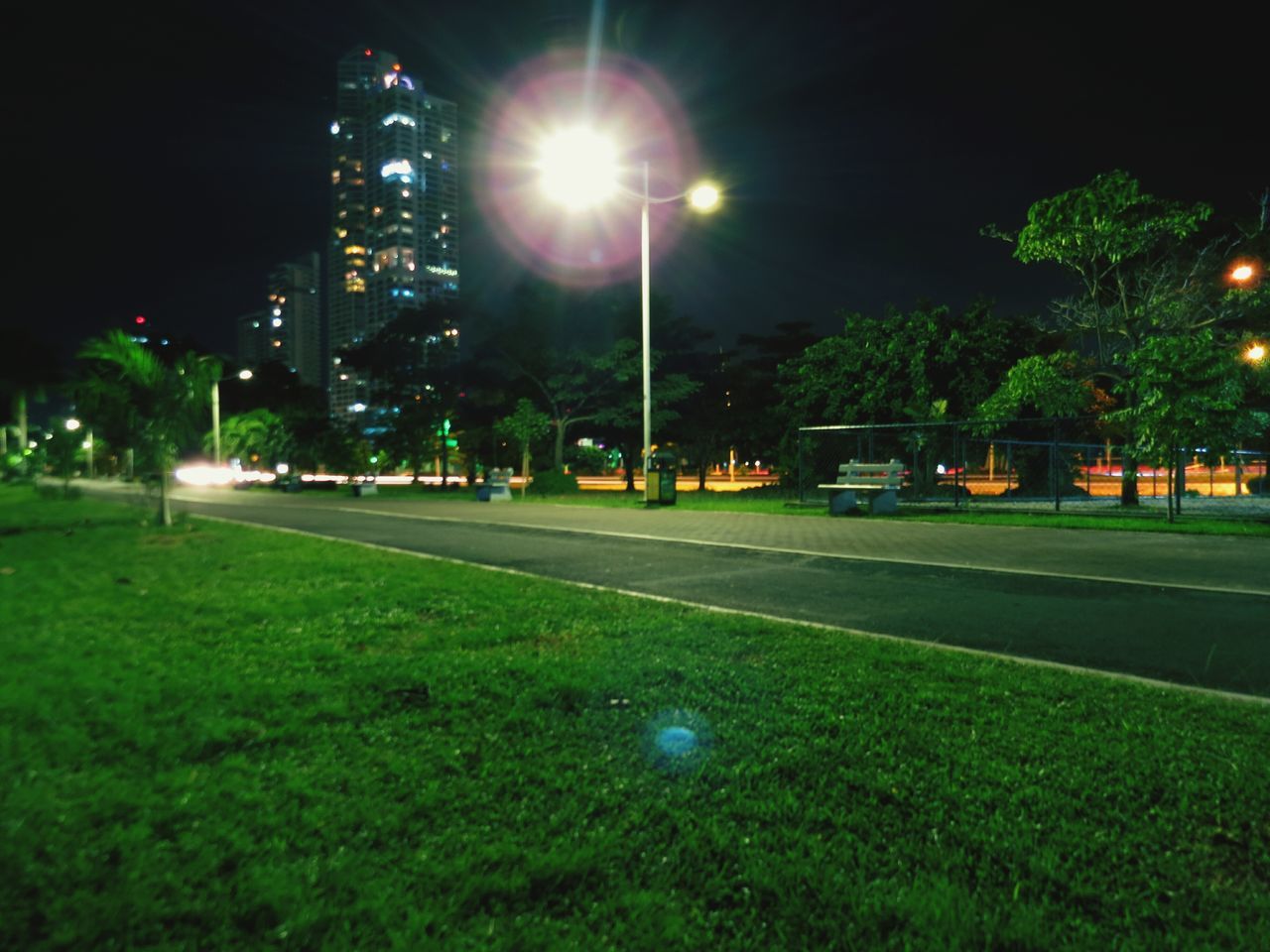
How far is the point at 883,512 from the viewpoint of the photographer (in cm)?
1673

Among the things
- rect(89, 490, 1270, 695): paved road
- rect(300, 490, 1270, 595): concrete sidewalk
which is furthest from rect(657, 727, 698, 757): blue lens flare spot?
rect(300, 490, 1270, 595): concrete sidewalk

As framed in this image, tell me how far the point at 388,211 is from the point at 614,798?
189177mm

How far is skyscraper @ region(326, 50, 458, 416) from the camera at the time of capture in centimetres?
16938

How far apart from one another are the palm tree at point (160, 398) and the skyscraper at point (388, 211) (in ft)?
510

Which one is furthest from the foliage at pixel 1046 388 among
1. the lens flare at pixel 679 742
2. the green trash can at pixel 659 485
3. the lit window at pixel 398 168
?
the lit window at pixel 398 168

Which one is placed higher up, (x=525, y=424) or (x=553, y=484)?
(x=525, y=424)

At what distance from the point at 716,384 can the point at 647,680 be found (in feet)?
104

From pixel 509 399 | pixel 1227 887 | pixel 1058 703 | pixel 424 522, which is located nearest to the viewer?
pixel 1227 887

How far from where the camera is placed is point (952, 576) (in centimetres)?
791

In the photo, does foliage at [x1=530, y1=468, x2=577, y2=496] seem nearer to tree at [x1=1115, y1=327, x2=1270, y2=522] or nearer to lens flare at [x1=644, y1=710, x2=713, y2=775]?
tree at [x1=1115, y1=327, x2=1270, y2=522]

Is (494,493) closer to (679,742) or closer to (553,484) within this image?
(553,484)

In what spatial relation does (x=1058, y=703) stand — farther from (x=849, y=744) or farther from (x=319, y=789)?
(x=319, y=789)

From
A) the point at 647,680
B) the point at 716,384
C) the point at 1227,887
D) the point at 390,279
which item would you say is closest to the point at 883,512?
the point at 647,680

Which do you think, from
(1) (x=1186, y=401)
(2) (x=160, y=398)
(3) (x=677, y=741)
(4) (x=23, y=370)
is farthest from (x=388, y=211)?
(3) (x=677, y=741)
